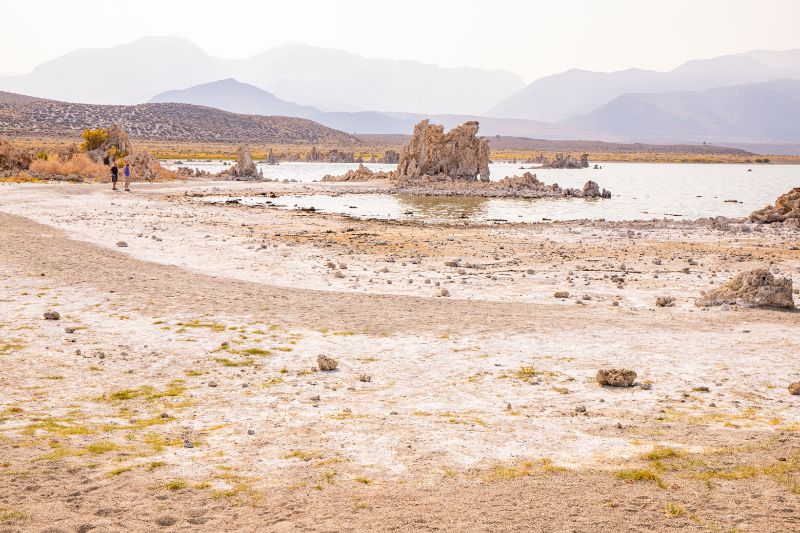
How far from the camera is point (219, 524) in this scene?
6250 mm

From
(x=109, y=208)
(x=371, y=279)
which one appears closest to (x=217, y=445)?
(x=371, y=279)

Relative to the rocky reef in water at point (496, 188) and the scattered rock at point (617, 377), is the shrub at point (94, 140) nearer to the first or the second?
the rocky reef in water at point (496, 188)

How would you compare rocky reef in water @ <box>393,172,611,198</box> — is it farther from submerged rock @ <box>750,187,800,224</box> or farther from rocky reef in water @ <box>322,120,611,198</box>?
submerged rock @ <box>750,187,800,224</box>

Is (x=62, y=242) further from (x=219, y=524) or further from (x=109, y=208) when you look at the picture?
(x=219, y=524)

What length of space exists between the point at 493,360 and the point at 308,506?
599 cm

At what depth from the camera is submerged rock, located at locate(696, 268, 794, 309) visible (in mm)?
16297

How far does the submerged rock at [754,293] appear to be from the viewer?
16297 mm

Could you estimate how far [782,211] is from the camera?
4069 centimetres

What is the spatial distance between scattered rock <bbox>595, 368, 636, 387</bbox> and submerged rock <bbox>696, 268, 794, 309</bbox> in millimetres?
7243

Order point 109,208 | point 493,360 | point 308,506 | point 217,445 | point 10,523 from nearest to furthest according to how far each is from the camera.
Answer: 1. point 10,523
2. point 308,506
3. point 217,445
4. point 493,360
5. point 109,208

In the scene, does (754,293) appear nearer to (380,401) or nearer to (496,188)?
(380,401)

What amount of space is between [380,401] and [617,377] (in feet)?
12.4

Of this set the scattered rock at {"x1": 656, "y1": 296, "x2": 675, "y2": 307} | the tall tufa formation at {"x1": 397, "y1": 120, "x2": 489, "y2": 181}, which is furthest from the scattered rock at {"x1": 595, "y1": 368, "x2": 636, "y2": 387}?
the tall tufa formation at {"x1": 397, "y1": 120, "x2": 489, "y2": 181}

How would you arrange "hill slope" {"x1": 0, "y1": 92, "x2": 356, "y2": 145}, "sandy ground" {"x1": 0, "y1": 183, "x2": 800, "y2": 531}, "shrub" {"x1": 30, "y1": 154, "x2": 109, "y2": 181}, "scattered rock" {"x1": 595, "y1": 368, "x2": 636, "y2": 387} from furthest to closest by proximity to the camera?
"hill slope" {"x1": 0, "y1": 92, "x2": 356, "y2": 145} → "shrub" {"x1": 30, "y1": 154, "x2": 109, "y2": 181} → "scattered rock" {"x1": 595, "y1": 368, "x2": 636, "y2": 387} → "sandy ground" {"x1": 0, "y1": 183, "x2": 800, "y2": 531}
